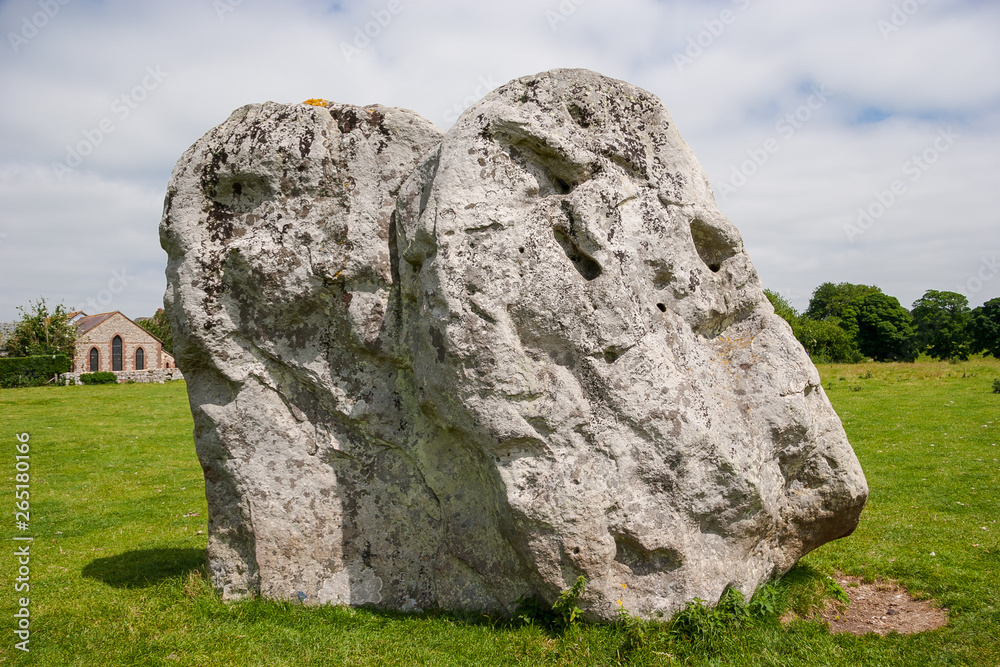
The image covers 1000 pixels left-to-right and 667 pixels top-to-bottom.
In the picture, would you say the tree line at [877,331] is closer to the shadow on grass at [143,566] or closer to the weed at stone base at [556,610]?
the shadow on grass at [143,566]

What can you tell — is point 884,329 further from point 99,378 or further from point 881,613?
point 881,613

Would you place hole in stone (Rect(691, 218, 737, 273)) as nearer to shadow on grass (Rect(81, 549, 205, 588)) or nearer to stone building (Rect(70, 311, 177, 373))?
shadow on grass (Rect(81, 549, 205, 588))

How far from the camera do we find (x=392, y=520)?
21.5ft

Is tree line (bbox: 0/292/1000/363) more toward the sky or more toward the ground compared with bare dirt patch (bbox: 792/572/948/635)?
more toward the sky

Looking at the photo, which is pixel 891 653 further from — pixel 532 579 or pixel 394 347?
pixel 394 347

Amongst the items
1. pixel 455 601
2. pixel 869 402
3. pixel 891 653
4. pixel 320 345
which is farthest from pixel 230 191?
pixel 869 402

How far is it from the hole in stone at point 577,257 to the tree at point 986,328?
63.4 meters

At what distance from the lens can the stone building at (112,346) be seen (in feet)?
178

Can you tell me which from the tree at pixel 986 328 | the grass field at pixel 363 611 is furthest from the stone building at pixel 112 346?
the tree at pixel 986 328

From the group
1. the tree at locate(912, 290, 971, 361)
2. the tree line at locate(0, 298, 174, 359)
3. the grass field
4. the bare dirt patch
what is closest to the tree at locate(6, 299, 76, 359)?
the tree line at locate(0, 298, 174, 359)

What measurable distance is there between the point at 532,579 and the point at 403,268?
9.96ft

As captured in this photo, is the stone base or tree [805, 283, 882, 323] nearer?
the stone base

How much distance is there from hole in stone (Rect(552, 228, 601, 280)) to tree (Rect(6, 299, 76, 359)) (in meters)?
49.0

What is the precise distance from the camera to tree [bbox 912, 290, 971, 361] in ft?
190
